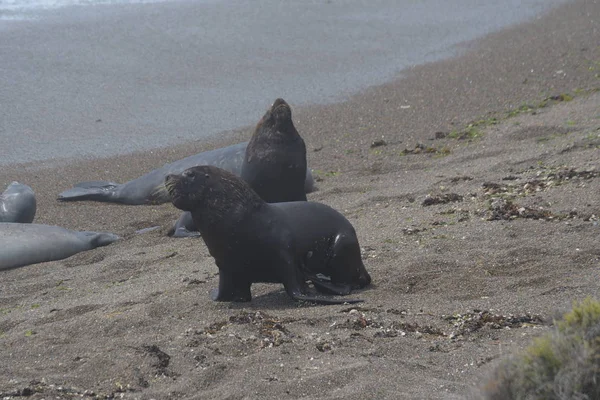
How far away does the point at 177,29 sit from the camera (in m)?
16.6

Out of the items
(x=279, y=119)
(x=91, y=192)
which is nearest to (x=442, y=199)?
(x=279, y=119)

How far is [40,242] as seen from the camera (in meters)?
7.82

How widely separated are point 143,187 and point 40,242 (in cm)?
187

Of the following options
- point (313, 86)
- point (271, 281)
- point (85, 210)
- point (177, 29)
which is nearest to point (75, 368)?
point (271, 281)

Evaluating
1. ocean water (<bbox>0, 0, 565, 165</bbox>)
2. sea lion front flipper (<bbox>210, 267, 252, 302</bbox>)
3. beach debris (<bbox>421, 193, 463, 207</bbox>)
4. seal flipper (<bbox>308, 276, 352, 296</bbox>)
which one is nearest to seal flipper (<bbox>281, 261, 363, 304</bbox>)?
seal flipper (<bbox>308, 276, 352, 296</bbox>)

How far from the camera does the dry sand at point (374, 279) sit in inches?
161

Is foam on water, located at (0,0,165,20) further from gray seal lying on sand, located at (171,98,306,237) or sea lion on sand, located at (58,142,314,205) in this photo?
gray seal lying on sand, located at (171,98,306,237)

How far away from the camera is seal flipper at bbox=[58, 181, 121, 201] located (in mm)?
9453

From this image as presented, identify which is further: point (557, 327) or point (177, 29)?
point (177, 29)

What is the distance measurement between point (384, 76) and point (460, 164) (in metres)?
5.10

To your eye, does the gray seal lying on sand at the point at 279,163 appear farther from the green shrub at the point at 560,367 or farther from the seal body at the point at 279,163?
the green shrub at the point at 560,367

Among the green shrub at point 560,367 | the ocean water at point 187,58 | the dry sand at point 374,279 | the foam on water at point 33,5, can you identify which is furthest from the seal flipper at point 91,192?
the foam on water at point 33,5

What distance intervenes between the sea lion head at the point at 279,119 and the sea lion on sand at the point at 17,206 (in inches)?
97.5

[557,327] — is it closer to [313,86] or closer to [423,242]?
[423,242]
